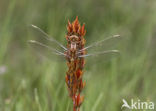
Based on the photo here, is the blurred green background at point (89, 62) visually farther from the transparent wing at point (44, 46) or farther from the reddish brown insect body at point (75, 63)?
the reddish brown insect body at point (75, 63)

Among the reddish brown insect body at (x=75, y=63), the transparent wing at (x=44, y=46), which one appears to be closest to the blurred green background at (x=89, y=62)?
the transparent wing at (x=44, y=46)

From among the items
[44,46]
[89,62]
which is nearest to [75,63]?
[44,46]

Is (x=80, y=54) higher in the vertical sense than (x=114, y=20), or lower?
lower

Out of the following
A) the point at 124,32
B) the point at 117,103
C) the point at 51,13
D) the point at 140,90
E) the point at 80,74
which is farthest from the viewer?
the point at 51,13

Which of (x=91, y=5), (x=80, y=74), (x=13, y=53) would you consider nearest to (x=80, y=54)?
(x=80, y=74)

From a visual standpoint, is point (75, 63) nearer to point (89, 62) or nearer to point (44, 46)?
point (44, 46)

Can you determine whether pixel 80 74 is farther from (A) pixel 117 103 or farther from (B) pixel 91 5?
(B) pixel 91 5
